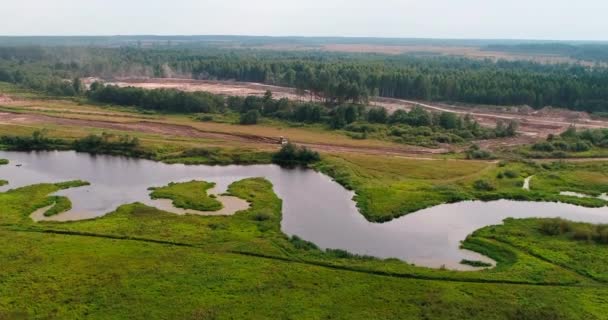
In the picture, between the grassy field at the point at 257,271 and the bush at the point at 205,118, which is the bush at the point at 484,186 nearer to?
the grassy field at the point at 257,271

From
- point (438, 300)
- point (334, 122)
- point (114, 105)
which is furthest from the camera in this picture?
point (114, 105)

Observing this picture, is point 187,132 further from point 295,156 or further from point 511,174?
point 511,174

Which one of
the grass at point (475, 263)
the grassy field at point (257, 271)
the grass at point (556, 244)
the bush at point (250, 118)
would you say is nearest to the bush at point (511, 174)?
the grassy field at point (257, 271)

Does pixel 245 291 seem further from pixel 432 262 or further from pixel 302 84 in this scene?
pixel 302 84

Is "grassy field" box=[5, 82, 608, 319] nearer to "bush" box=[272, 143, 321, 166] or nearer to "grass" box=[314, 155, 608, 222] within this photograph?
"grass" box=[314, 155, 608, 222]

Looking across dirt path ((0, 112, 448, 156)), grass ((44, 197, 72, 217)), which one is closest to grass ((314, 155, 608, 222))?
dirt path ((0, 112, 448, 156))

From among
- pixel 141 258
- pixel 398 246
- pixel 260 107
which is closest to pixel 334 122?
pixel 260 107
